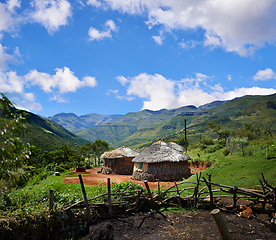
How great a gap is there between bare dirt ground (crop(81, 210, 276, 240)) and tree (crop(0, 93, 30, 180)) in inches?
164

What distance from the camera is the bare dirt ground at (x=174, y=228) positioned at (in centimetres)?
560

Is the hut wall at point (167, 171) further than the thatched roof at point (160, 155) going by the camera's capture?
No

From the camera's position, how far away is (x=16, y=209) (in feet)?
19.9

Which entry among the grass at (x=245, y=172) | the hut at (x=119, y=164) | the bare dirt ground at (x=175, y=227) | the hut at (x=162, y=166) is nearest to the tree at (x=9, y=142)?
the bare dirt ground at (x=175, y=227)

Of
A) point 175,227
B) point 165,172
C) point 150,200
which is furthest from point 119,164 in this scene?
point 175,227

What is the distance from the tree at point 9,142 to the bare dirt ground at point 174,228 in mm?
4169

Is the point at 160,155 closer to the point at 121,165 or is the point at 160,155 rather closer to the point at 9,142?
the point at 121,165

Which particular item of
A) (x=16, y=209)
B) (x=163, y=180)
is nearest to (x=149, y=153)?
(x=163, y=180)

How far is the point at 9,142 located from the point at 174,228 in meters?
5.78

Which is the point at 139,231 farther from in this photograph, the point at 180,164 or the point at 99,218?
the point at 180,164

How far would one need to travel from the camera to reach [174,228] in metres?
6.40

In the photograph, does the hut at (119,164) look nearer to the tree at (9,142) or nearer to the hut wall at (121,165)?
the hut wall at (121,165)

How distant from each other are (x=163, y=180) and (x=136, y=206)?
10633 mm

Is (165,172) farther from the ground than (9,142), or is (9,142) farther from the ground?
(9,142)
